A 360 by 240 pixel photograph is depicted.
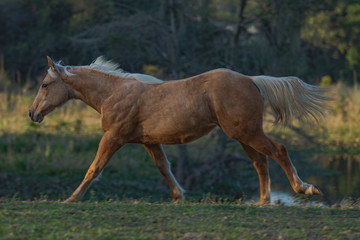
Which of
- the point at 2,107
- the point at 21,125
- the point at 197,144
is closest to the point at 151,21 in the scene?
the point at 197,144

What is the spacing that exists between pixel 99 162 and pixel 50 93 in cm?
114

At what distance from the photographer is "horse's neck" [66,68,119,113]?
6.77 meters

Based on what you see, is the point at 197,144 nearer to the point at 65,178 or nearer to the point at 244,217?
the point at 65,178

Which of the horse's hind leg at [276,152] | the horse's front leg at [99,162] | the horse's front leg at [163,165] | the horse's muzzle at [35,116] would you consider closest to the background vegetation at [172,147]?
the horse's front leg at [163,165]

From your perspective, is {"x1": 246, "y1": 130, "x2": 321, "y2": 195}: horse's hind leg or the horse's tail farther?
the horse's tail

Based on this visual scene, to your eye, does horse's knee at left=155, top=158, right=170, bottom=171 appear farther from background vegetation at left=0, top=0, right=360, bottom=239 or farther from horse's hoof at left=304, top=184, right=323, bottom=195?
background vegetation at left=0, top=0, right=360, bottom=239

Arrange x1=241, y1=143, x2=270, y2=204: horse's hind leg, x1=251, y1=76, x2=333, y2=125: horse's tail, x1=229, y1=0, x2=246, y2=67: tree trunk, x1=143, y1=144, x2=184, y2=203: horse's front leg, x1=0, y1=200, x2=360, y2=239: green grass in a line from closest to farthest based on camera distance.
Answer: x1=0, y1=200, x2=360, y2=239: green grass < x1=251, y1=76, x2=333, y2=125: horse's tail < x1=241, y1=143, x2=270, y2=204: horse's hind leg < x1=143, y1=144, x2=184, y2=203: horse's front leg < x1=229, y1=0, x2=246, y2=67: tree trunk

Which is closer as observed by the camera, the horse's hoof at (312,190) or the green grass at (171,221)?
the green grass at (171,221)

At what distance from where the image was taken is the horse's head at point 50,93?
22.3 ft

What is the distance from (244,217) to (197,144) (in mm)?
8134

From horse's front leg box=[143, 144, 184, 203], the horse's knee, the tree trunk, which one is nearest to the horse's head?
horse's front leg box=[143, 144, 184, 203]

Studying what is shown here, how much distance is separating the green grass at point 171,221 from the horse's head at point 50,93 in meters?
1.48

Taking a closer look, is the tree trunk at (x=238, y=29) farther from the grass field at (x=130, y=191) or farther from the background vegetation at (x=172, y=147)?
the grass field at (x=130, y=191)

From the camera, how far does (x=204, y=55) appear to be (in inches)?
468
